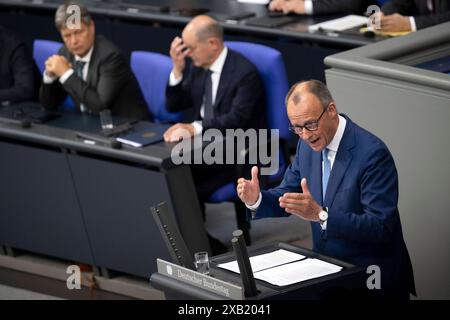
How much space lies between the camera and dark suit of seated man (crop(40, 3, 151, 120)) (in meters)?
6.45

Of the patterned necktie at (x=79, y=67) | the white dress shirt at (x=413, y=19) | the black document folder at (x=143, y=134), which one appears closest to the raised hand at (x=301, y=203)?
the black document folder at (x=143, y=134)

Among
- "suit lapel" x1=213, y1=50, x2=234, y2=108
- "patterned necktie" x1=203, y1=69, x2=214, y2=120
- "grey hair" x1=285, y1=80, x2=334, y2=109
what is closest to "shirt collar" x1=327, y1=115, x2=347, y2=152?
"grey hair" x1=285, y1=80, x2=334, y2=109

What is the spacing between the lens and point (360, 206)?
4.13 m

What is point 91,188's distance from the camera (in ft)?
19.5

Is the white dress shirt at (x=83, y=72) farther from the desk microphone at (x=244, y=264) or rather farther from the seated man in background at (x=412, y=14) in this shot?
the desk microphone at (x=244, y=264)

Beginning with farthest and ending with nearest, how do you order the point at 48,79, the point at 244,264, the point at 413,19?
1. the point at 413,19
2. the point at 48,79
3. the point at 244,264

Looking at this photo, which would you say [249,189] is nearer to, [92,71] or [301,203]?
[301,203]

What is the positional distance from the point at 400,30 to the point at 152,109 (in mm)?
1567

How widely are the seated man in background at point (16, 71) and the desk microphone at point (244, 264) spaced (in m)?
3.52

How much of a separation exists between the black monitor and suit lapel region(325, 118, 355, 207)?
0.61 meters

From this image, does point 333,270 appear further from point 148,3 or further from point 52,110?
point 148,3

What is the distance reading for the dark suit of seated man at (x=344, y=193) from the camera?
13.0 feet

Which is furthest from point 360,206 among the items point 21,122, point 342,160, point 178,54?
point 21,122

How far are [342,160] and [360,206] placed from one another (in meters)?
0.18
